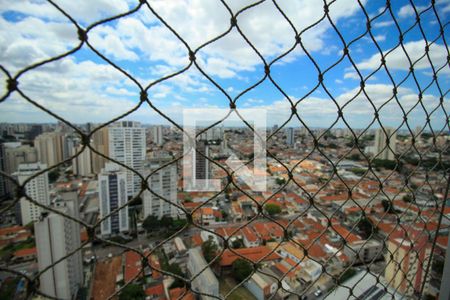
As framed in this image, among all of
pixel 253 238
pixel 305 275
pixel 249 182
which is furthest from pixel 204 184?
pixel 253 238

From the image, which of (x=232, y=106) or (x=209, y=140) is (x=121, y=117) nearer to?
(x=232, y=106)

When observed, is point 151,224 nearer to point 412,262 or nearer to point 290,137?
point 290,137

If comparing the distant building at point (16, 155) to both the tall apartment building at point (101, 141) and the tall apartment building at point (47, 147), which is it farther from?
the tall apartment building at point (101, 141)

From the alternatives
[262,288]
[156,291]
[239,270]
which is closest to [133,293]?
[156,291]

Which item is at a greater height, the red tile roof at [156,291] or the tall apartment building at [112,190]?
the tall apartment building at [112,190]

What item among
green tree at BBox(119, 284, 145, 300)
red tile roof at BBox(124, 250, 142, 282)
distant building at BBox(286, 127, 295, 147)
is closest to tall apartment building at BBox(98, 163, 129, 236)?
green tree at BBox(119, 284, 145, 300)

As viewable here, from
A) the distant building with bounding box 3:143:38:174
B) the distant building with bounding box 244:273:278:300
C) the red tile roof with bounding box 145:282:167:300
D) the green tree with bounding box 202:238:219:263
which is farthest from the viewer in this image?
the red tile roof with bounding box 145:282:167:300

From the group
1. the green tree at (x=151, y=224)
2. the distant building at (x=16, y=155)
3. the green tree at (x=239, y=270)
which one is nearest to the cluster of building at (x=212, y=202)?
the distant building at (x=16, y=155)

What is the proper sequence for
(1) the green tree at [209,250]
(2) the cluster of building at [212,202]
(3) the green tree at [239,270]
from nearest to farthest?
(2) the cluster of building at [212,202] → (3) the green tree at [239,270] → (1) the green tree at [209,250]

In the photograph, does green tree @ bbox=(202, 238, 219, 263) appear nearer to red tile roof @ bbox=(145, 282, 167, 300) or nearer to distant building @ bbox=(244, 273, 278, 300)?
distant building @ bbox=(244, 273, 278, 300)
